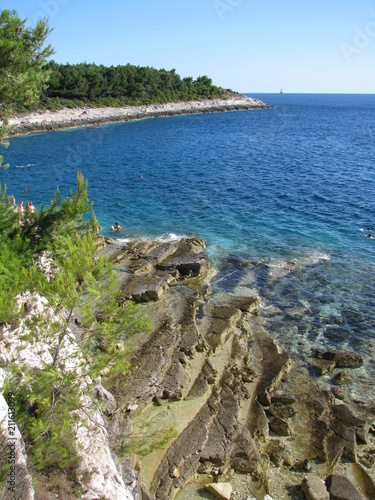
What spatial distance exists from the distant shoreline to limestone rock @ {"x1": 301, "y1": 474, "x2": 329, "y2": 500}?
7323 cm

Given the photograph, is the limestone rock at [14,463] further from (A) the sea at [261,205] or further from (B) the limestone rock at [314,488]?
(A) the sea at [261,205]

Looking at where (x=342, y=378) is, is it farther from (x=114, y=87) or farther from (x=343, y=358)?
(x=114, y=87)

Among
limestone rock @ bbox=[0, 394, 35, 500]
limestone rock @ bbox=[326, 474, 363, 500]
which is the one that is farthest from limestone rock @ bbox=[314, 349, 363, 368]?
limestone rock @ bbox=[0, 394, 35, 500]

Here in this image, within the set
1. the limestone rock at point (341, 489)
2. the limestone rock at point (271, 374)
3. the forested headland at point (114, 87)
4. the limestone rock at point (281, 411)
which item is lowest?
the limestone rock at point (341, 489)

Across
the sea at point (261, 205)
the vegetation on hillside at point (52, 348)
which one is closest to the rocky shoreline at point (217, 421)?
the vegetation on hillside at point (52, 348)

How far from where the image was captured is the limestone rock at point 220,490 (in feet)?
45.2

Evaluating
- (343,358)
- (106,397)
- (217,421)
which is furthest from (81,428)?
(343,358)

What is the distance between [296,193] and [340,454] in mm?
41936

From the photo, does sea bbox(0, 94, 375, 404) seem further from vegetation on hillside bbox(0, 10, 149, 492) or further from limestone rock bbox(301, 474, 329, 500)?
vegetation on hillside bbox(0, 10, 149, 492)

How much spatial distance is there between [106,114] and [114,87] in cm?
2223

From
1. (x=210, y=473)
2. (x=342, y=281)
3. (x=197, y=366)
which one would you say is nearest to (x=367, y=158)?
(x=342, y=281)

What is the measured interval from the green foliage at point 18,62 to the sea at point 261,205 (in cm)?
1841

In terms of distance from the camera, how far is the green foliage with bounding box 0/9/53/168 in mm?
14859

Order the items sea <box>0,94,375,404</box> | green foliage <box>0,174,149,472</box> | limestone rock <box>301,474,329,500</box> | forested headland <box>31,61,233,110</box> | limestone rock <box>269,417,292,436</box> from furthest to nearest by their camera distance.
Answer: forested headland <box>31,61,233,110</box> → sea <box>0,94,375,404</box> → limestone rock <box>269,417,292,436</box> → limestone rock <box>301,474,329,500</box> → green foliage <box>0,174,149,472</box>
